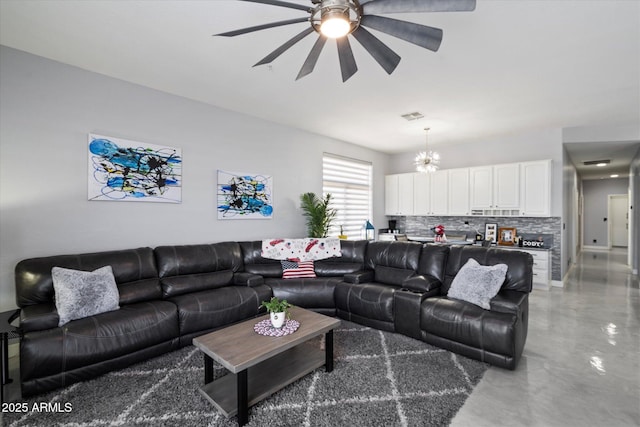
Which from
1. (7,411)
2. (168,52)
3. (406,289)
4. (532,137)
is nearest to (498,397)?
(406,289)

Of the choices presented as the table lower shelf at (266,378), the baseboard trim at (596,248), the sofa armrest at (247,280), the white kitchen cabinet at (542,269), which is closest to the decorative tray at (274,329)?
the table lower shelf at (266,378)

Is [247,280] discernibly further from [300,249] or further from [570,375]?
[570,375]

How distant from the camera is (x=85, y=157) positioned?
3203mm

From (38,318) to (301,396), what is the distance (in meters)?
2.08

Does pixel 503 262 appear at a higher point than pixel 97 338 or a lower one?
higher

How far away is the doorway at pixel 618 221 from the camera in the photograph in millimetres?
10273

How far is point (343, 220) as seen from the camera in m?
6.32

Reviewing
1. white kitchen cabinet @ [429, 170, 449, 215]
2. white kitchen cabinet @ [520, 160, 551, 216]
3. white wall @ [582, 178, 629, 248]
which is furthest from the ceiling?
white wall @ [582, 178, 629, 248]

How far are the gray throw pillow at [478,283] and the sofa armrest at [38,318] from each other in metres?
3.54

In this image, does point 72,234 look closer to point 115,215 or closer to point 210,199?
point 115,215

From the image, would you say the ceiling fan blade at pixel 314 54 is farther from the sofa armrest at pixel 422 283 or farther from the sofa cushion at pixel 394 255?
the sofa cushion at pixel 394 255

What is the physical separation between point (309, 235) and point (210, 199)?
1.86 metres

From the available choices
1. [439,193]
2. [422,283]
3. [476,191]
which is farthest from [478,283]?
[439,193]

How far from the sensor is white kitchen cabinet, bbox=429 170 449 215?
6.46m
